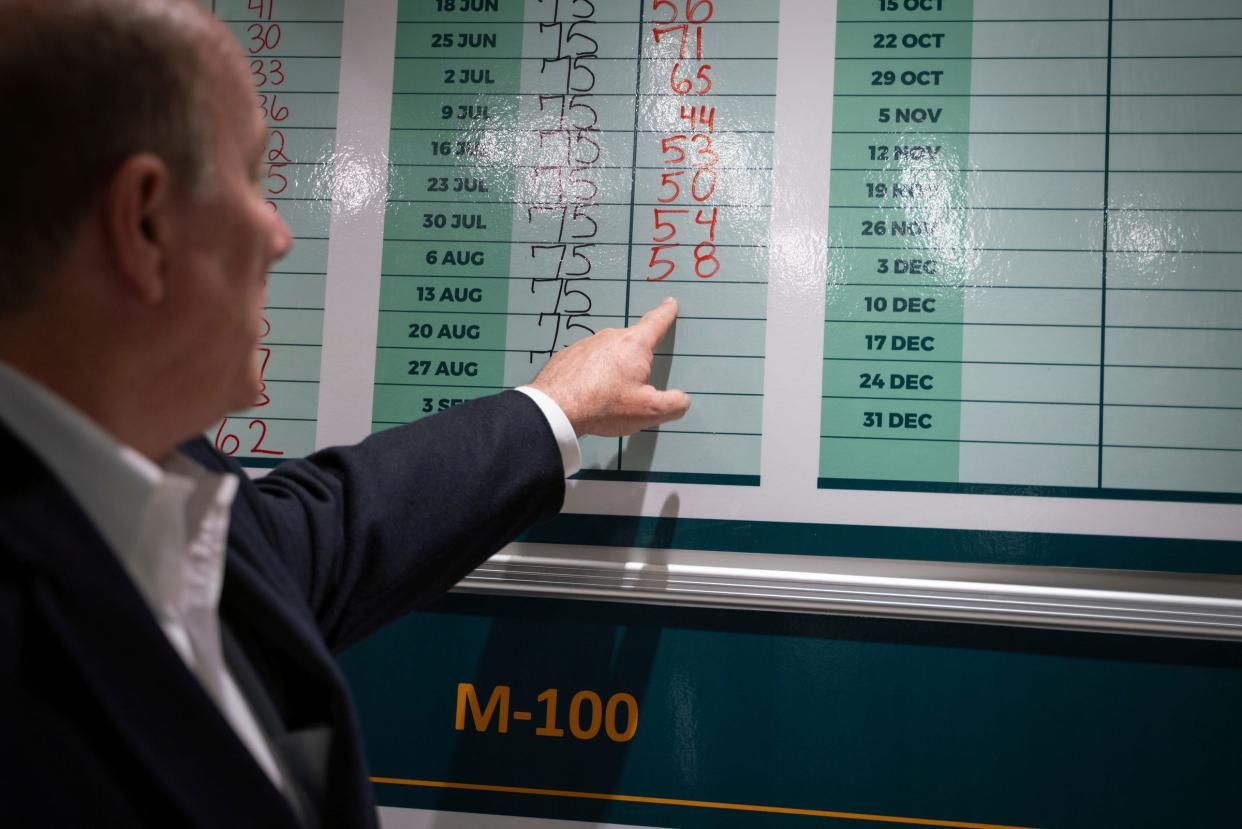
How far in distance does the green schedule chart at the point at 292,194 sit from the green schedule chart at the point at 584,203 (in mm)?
99

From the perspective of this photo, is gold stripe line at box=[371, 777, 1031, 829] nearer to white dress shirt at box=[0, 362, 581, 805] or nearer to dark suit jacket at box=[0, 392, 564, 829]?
dark suit jacket at box=[0, 392, 564, 829]

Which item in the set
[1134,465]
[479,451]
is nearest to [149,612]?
[479,451]

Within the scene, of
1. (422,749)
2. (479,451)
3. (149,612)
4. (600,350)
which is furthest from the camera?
(422,749)

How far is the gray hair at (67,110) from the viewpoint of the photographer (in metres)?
0.62

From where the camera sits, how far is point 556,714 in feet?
4.20

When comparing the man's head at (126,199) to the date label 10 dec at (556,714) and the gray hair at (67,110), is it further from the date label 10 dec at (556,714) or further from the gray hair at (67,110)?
the date label 10 dec at (556,714)

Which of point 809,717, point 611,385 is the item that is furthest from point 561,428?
point 809,717

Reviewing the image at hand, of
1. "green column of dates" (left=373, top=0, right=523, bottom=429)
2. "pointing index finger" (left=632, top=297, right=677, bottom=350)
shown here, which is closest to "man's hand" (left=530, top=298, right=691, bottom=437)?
"pointing index finger" (left=632, top=297, right=677, bottom=350)

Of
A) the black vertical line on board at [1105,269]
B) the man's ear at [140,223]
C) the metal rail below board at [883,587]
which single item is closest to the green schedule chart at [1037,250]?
the black vertical line on board at [1105,269]

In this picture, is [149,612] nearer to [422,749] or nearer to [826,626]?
[422,749]

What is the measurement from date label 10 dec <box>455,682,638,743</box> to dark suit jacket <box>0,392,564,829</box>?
0.25 meters

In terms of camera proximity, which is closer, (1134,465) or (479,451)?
(479,451)

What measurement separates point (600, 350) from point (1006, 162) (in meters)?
0.57

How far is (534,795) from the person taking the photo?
1.28 metres
